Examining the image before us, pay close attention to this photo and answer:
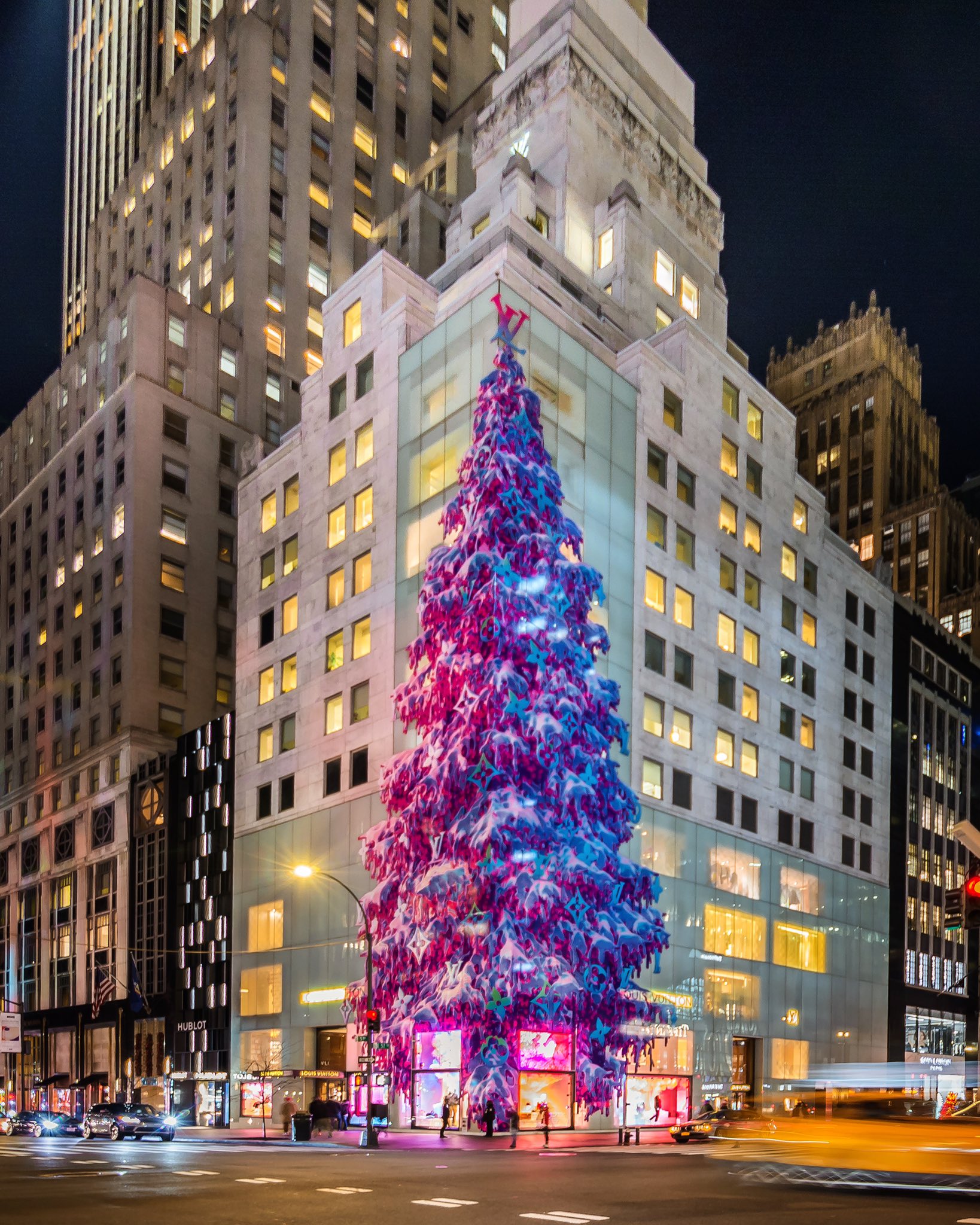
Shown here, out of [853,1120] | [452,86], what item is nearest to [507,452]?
[853,1120]

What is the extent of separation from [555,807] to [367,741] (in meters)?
17.6

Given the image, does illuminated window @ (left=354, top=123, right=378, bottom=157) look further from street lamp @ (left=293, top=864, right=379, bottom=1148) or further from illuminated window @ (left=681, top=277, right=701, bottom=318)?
street lamp @ (left=293, top=864, right=379, bottom=1148)

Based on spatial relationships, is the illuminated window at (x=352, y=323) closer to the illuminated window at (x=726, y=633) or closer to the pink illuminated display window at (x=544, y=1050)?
the illuminated window at (x=726, y=633)

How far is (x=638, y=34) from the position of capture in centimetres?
7850

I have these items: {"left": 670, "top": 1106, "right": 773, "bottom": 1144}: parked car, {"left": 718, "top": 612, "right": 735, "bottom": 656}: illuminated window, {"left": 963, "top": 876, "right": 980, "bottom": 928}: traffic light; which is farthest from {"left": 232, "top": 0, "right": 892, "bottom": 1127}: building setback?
{"left": 963, "top": 876, "right": 980, "bottom": 928}: traffic light

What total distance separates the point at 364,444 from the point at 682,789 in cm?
2236

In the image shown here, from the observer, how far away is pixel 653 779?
55.4 m

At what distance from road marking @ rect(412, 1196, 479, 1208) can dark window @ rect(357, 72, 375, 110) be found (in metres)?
104

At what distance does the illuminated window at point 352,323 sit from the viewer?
200 feet

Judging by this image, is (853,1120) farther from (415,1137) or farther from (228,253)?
(228,253)

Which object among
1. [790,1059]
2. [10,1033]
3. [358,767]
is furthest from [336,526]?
[790,1059]

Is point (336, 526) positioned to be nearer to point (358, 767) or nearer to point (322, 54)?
point (358, 767)

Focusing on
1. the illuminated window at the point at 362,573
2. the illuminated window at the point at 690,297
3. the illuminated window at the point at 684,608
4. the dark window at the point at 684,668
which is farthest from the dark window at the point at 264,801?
the illuminated window at the point at 690,297

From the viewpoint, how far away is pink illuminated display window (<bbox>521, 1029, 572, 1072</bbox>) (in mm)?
39656
